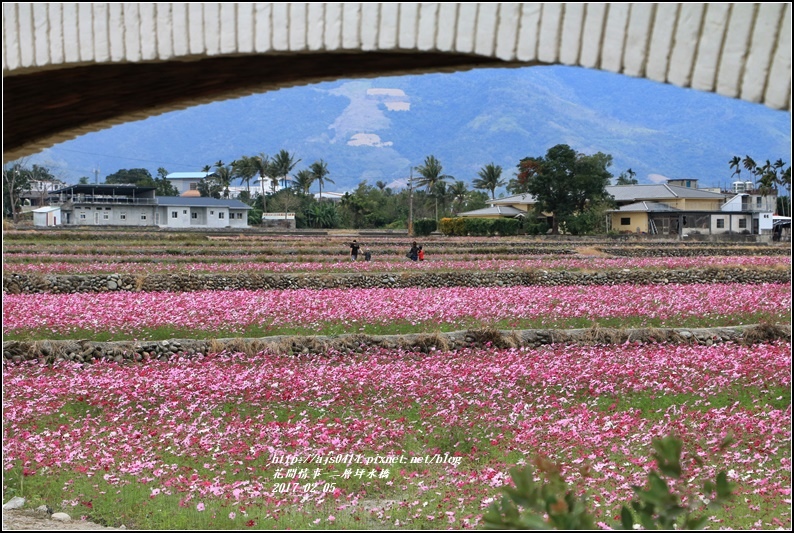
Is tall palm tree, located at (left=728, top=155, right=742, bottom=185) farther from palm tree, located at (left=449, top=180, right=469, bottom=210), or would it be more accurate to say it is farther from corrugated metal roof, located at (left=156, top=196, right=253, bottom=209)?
corrugated metal roof, located at (left=156, top=196, right=253, bottom=209)

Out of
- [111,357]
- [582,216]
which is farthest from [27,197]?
[111,357]

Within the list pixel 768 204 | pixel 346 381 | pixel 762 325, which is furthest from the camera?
pixel 768 204

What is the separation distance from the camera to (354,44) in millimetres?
3125

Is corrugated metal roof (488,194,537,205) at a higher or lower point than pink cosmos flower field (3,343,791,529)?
lower

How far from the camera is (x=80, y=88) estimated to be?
4383 millimetres

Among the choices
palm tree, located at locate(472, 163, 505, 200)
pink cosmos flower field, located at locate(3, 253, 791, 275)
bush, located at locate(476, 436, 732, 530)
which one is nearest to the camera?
bush, located at locate(476, 436, 732, 530)

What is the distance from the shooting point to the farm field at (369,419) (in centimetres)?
588

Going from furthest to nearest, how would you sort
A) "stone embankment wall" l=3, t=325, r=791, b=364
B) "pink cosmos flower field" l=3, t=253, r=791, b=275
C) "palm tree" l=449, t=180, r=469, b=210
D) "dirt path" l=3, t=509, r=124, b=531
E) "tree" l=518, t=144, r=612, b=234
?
"palm tree" l=449, t=180, r=469, b=210 < "tree" l=518, t=144, r=612, b=234 < "pink cosmos flower field" l=3, t=253, r=791, b=275 < "stone embankment wall" l=3, t=325, r=791, b=364 < "dirt path" l=3, t=509, r=124, b=531

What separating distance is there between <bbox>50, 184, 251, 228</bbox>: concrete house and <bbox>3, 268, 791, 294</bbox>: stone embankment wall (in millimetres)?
61595

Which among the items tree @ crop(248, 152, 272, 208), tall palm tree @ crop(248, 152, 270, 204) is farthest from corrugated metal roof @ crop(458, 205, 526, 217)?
tree @ crop(248, 152, 272, 208)

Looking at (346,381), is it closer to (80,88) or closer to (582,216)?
(80,88)

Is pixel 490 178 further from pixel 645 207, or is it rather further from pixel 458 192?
pixel 645 207

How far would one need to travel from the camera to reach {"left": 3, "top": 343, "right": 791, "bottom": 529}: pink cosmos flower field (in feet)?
19.2

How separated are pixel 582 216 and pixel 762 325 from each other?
51.0m
